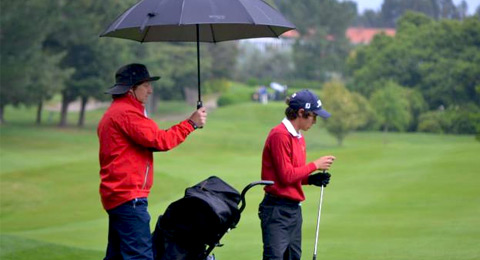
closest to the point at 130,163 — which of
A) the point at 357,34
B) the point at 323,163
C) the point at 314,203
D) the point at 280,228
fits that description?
the point at 280,228

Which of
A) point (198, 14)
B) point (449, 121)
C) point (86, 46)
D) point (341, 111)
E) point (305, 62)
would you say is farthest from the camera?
point (305, 62)

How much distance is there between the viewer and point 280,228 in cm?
674

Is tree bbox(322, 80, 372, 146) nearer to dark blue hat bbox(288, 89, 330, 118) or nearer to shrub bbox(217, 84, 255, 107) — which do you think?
shrub bbox(217, 84, 255, 107)

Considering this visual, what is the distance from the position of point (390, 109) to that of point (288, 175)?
5190 cm

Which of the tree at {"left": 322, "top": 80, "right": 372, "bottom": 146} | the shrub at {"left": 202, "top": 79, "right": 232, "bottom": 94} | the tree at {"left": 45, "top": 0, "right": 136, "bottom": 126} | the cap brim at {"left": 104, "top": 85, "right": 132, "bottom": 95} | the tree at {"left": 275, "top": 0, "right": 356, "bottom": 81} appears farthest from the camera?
the tree at {"left": 275, "top": 0, "right": 356, "bottom": 81}

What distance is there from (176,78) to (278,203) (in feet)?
210

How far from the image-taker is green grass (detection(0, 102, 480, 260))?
11423 millimetres

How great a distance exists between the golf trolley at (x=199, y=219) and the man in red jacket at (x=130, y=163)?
0.56 feet

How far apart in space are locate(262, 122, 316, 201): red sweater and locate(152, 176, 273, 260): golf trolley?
0.70 metres

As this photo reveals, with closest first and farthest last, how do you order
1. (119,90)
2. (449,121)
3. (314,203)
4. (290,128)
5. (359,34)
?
1. (119,90)
2. (290,128)
3. (314,203)
4. (449,121)
5. (359,34)

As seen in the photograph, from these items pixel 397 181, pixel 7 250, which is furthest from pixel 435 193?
pixel 7 250

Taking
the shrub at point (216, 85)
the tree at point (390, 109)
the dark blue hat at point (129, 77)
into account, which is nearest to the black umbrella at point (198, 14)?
the dark blue hat at point (129, 77)

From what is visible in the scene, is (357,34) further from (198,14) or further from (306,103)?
(198,14)

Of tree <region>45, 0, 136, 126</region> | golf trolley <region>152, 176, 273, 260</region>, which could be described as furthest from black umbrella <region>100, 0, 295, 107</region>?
tree <region>45, 0, 136, 126</region>
